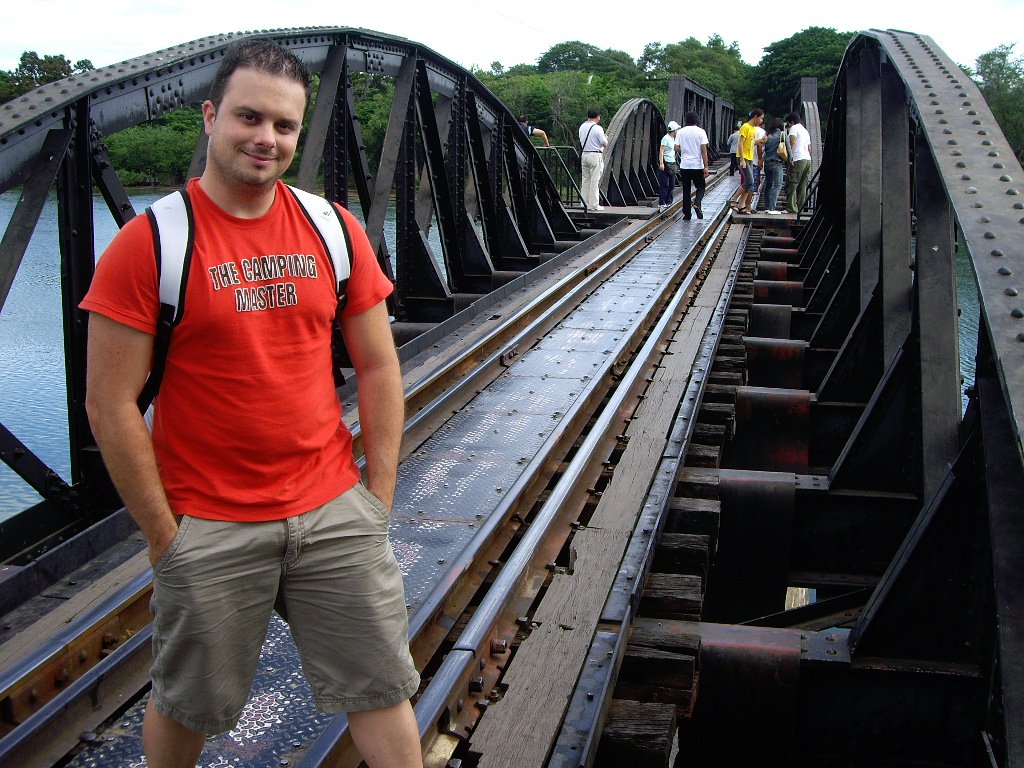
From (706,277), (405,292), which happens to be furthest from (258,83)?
(706,277)

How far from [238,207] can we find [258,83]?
26 centimetres

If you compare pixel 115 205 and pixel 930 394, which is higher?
pixel 115 205

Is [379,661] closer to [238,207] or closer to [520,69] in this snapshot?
[238,207]

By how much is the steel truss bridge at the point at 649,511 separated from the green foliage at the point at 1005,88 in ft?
125

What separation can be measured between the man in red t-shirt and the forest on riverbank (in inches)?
161

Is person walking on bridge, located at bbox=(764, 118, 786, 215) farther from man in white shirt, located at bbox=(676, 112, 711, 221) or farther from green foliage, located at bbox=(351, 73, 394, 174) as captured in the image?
green foliage, located at bbox=(351, 73, 394, 174)

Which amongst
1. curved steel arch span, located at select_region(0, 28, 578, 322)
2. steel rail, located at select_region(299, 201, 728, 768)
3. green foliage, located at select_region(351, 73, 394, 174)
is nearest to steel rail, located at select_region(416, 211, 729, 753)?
steel rail, located at select_region(299, 201, 728, 768)

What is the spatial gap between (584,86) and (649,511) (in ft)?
263

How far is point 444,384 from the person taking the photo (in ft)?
22.7

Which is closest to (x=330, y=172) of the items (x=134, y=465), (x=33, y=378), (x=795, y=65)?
(x=33, y=378)

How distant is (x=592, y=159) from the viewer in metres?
19.9

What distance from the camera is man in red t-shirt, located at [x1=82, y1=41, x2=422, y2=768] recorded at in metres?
2.15

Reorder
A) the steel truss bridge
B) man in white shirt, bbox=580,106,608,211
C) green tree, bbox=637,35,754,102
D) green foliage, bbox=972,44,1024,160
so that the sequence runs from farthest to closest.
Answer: green tree, bbox=637,35,754,102 < green foliage, bbox=972,44,1024,160 < man in white shirt, bbox=580,106,608,211 < the steel truss bridge

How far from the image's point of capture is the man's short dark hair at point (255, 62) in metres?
2.25
